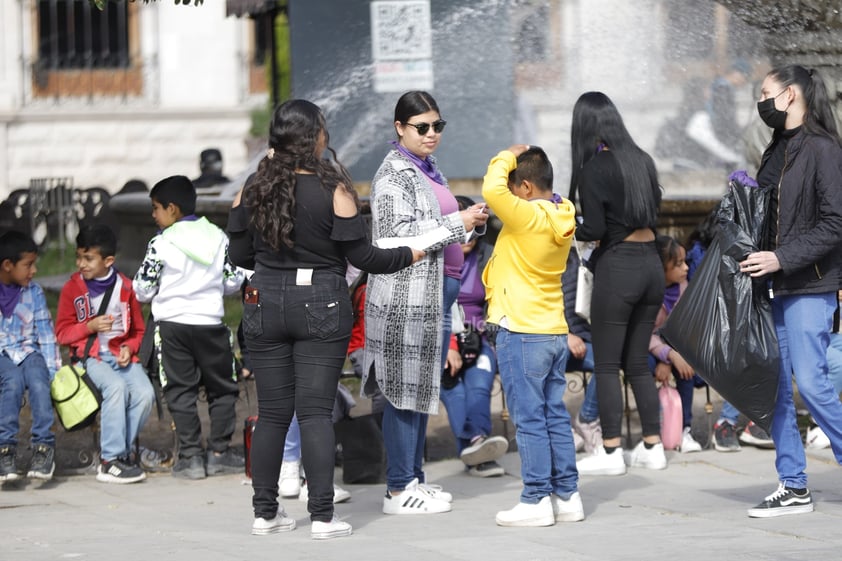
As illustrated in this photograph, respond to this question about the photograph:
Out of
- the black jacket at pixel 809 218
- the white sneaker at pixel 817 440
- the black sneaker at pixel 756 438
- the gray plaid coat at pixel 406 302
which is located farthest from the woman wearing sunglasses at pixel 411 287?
the white sneaker at pixel 817 440

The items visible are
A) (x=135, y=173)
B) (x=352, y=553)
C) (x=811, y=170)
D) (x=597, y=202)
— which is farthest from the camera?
(x=135, y=173)

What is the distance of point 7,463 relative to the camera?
759 centimetres

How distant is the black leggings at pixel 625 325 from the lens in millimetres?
7648

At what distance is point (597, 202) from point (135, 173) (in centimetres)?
2208

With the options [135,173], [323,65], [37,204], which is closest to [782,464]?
[323,65]

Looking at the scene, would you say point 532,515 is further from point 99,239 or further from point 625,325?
point 99,239

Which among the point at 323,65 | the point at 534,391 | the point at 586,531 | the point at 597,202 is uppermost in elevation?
the point at 323,65

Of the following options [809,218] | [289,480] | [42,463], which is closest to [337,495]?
[289,480]

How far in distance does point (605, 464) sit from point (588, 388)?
569 mm

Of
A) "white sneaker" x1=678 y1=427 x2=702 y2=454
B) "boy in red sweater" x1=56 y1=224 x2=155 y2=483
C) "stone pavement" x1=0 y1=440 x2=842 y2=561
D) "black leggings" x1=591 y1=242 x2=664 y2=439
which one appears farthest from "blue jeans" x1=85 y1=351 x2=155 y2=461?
"white sneaker" x1=678 y1=427 x2=702 y2=454

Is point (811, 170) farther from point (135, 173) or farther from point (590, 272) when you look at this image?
point (135, 173)

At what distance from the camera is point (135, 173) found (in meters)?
Result: 28.7

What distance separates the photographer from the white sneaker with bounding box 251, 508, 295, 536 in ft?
21.2

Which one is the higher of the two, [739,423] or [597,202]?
[597,202]
